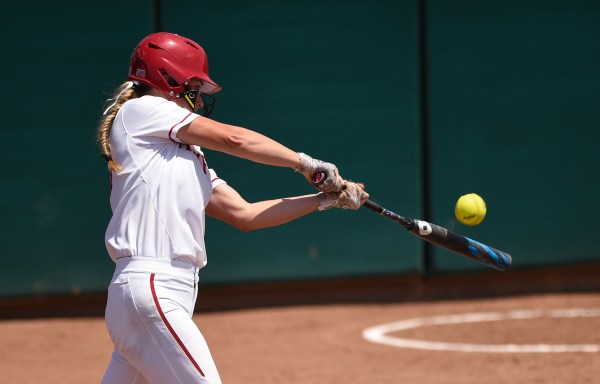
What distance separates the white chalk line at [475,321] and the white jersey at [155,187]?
437 centimetres

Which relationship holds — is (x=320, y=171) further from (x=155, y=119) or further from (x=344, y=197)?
(x=155, y=119)

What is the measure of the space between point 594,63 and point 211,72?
3633 millimetres

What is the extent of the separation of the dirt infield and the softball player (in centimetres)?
322

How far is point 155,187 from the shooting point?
11.4ft

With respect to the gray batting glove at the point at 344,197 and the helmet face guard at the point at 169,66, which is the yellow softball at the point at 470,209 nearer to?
the gray batting glove at the point at 344,197

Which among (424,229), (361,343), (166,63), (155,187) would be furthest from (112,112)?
(361,343)

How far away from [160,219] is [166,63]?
2.00ft

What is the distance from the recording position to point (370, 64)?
9.20 metres

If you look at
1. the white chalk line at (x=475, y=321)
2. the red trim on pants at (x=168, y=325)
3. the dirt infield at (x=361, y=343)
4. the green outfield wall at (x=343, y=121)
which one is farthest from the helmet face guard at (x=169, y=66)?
the green outfield wall at (x=343, y=121)

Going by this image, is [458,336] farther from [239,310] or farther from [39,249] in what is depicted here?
[39,249]

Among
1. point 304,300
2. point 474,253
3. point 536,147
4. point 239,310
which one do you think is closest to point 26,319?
point 239,310

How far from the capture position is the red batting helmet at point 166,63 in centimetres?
370

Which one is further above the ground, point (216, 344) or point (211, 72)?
point (211, 72)

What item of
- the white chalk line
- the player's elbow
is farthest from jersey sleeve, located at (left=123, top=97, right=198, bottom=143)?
the white chalk line
